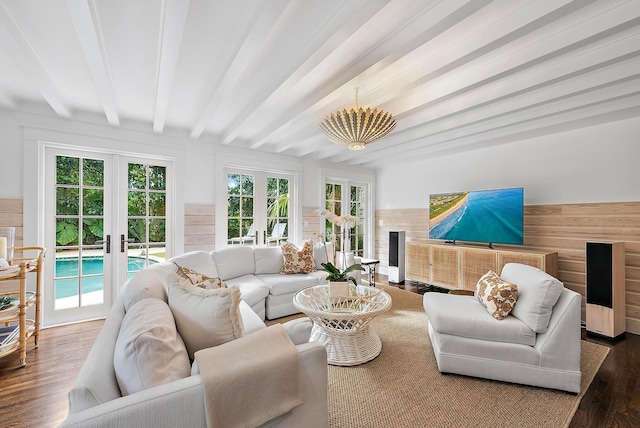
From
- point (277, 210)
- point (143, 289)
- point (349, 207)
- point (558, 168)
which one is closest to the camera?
point (143, 289)

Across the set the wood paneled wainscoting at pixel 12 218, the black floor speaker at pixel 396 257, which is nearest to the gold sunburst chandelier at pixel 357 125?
the black floor speaker at pixel 396 257

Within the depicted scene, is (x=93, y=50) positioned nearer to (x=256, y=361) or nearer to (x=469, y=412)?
(x=256, y=361)

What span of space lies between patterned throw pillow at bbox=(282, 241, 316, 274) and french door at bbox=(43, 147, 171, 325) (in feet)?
5.55

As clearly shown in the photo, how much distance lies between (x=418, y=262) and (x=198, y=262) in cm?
339

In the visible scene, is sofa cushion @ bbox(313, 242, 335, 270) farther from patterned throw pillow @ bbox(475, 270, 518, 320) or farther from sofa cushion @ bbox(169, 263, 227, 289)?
sofa cushion @ bbox(169, 263, 227, 289)

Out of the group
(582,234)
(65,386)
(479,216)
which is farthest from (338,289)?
(582,234)

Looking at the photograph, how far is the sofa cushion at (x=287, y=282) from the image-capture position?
3170 millimetres

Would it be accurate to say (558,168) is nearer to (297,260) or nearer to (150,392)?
(297,260)

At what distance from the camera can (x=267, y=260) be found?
12.1 ft

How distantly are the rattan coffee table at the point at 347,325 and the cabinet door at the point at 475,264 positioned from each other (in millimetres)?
2007

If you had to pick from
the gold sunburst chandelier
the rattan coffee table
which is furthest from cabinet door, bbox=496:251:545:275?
the gold sunburst chandelier

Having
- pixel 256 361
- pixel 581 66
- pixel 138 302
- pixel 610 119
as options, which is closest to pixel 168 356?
pixel 256 361

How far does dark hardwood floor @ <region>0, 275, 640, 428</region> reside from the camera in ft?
5.45

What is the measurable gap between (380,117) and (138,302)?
85.8 inches
